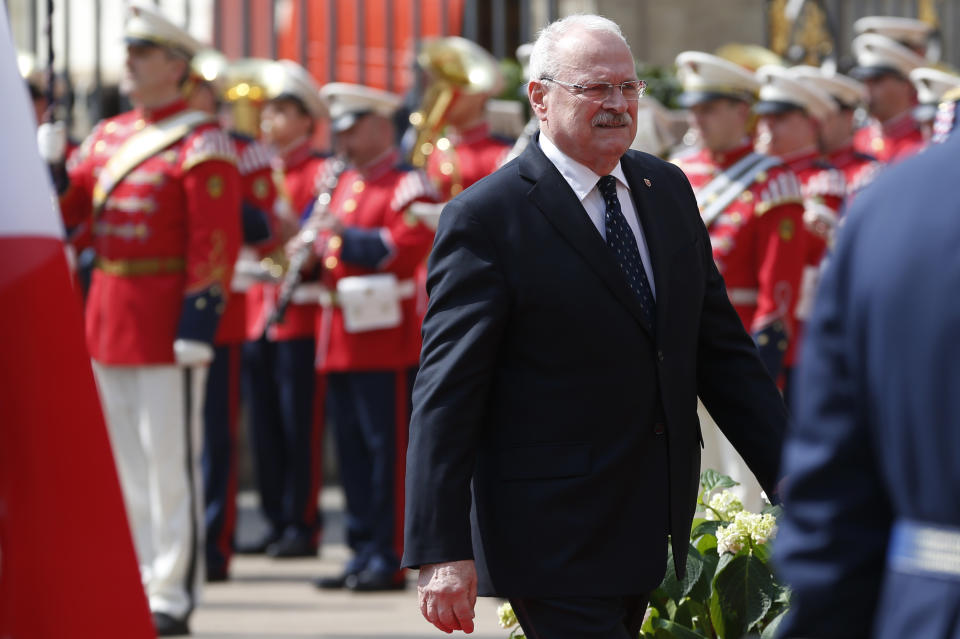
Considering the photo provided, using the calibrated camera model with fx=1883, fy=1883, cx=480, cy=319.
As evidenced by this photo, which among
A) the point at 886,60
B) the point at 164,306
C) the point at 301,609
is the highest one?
the point at 886,60

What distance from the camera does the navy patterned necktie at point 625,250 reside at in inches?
142

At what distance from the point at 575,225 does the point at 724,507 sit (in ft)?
3.09

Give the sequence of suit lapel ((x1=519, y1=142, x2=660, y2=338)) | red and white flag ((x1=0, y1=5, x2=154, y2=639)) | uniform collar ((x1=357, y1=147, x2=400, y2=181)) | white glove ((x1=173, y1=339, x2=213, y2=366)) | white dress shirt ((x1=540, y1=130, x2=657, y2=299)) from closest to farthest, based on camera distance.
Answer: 1. red and white flag ((x1=0, y1=5, x2=154, y2=639))
2. suit lapel ((x1=519, y1=142, x2=660, y2=338))
3. white dress shirt ((x1=540, y1=130, x2=657, y2=299))
4. white glove ((x1=173, y1=339, x2=213, y2=366))
5. uniform collar ((x1=357, y1=147, x2=400, y2=181))

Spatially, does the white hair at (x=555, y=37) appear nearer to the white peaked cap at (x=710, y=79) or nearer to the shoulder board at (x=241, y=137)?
the white peaked cap at (x=710, y=79)

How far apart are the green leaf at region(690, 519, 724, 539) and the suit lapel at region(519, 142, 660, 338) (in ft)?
2.38

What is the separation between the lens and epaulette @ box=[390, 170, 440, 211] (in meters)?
7.85

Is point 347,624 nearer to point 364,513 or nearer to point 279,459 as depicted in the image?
point 364,513

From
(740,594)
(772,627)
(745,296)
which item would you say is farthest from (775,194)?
(772,627)

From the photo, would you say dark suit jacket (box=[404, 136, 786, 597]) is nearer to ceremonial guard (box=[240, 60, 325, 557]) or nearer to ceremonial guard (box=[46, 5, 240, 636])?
ceremonial guard (box=[46, 5, 240, 636])

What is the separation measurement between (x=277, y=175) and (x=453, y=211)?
18.2 feet

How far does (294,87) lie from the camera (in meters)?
9.02

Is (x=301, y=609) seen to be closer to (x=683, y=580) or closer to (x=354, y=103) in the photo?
(x=354, y=103)

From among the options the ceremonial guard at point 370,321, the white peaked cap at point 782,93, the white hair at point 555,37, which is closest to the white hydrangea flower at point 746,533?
the white hair at point 555,37

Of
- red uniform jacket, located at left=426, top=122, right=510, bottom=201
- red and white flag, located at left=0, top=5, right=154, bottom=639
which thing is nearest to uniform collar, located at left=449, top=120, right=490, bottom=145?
red uniform jacket, located at left=426, top=122, right=510, bottom=201
